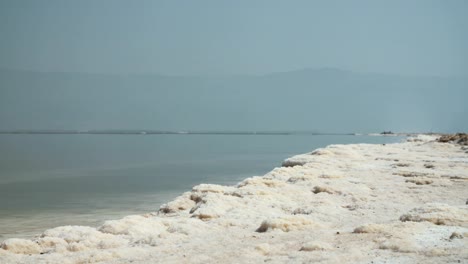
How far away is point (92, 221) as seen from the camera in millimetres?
20422

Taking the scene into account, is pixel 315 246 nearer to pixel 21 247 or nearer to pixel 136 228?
pixel 136 228

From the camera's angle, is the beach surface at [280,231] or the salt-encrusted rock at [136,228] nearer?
the beach surface at [280,231]

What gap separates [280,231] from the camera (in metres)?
14.2

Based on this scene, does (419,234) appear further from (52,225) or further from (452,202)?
(52,225)

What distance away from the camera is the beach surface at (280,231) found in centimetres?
1157

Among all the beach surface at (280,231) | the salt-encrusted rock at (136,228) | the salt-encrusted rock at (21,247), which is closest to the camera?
the beach surface at (280,231)

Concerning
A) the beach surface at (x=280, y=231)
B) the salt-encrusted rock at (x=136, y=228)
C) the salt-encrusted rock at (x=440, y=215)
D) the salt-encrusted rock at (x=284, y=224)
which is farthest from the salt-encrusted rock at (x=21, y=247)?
the salt-encrusted rock at (x=440, y=215)

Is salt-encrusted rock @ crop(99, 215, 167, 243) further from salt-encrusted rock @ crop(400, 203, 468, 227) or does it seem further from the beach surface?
salt-encrusted rock @ crop(400, 203, 468, 227)

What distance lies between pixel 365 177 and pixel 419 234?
14.0m

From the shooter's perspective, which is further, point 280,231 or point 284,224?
point 284,224

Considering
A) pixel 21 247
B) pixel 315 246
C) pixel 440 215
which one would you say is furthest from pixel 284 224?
pixel 21 247

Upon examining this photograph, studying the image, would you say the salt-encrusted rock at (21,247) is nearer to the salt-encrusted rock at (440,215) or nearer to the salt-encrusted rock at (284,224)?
the salt-encrusted rock at (284,224)

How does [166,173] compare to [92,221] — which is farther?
[166,173]

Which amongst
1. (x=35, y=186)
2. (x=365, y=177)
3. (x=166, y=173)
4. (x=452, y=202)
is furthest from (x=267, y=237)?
(x=166, y=173)
